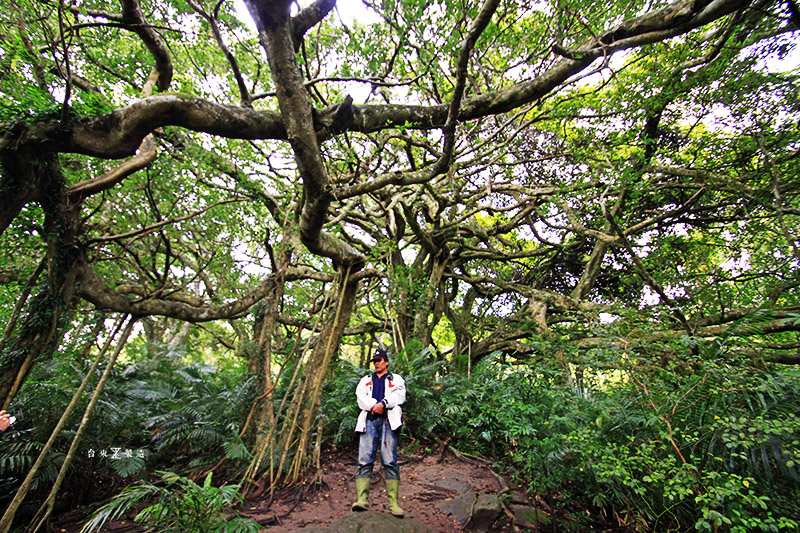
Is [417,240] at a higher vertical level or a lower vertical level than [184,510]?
higher

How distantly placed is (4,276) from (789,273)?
1400 centimetres

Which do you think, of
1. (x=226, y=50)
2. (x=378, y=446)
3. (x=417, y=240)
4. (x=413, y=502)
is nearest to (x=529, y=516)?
(x=413, y=502)

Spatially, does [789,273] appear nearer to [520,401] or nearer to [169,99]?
[520,401]

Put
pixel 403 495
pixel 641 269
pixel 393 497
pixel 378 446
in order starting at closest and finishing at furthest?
pixel 393 497 → pixel 378 446 → pixel 403 495 → pixel 641 269

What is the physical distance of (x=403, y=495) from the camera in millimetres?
4246

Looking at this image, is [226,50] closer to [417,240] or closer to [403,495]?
[403,495]

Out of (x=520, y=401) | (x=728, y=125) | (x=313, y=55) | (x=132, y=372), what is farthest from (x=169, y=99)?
(x=728, y=125)

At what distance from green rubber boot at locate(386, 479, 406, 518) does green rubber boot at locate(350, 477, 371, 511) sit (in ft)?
0.75

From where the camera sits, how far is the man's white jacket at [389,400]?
3809 mm

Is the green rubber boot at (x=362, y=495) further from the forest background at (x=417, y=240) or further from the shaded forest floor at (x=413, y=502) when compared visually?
the forest background at (x=417, y=240)

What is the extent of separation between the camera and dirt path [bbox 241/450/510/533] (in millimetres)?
3668

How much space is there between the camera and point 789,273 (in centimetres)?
604

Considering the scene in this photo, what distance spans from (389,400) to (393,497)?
0.95 m

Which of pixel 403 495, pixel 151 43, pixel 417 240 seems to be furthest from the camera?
pixel 417 240
